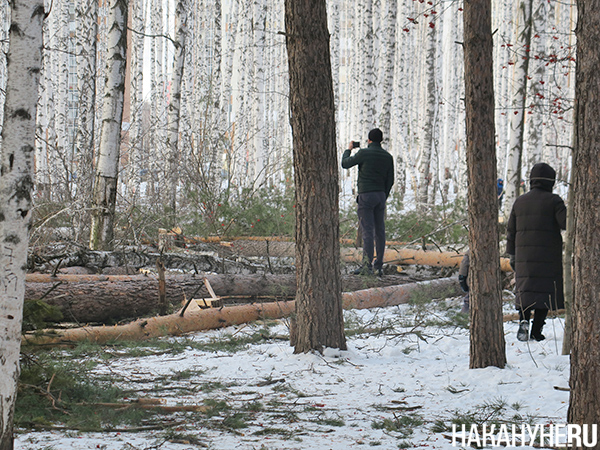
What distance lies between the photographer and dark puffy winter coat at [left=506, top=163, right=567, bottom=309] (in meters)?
5.57

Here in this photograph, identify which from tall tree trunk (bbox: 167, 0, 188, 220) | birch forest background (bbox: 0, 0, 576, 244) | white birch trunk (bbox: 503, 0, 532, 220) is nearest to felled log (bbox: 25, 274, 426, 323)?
birch forest background (bbox: 0, 0, 576, 244)

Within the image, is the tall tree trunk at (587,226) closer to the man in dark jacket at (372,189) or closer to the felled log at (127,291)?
the felled log at (127,291)

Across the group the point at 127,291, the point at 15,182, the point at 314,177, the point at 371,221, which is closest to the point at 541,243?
the point at 314,177

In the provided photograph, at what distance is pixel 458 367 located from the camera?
4.80 meters

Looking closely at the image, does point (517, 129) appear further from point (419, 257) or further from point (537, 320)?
point (537, 320)

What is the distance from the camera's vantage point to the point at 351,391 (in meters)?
4.18

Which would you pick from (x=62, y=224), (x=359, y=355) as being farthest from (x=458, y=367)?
(x=62, y=224)

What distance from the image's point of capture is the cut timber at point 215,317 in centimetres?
518

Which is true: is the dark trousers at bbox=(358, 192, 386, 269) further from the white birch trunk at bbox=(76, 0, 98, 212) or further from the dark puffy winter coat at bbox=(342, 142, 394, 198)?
the white birch trunk at bbox=(76, 0, 98, 212)

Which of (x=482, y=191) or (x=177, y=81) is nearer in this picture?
(x=482, y=191)

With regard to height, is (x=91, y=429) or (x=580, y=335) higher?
(x=580, y=335)

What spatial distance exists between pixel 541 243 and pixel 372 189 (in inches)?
123

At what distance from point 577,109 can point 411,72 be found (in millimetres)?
28129

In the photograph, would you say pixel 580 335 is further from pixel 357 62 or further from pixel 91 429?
pixel 357 62
